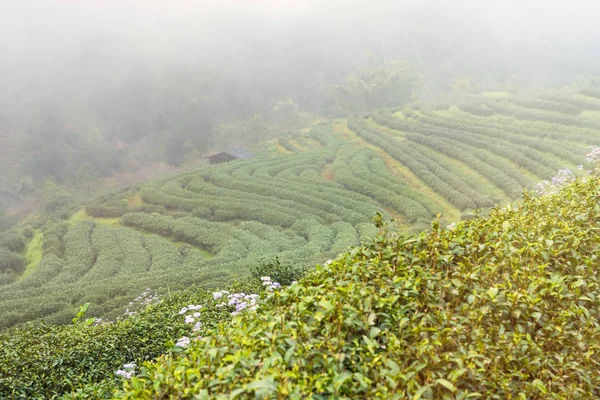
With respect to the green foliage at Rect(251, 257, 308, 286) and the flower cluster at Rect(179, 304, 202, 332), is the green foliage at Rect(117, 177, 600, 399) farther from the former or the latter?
the green foliage at Rect(251, 257, 308, 286)

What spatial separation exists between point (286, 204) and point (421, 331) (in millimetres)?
27488

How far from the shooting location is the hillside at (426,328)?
3.41m

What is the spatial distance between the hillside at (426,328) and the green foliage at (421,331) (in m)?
0.01

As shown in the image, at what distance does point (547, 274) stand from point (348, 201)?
2519cm

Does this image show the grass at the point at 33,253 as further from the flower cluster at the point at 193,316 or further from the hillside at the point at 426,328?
the hillside at the point at 426,328

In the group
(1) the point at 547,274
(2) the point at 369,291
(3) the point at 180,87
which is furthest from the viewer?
(3) the point at 180,87

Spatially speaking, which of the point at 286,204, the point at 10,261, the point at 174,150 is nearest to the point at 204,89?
the point at 174,150

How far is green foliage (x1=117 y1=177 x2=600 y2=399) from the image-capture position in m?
3.39

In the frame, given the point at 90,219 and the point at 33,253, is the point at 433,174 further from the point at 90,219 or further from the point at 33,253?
the point at 33,253

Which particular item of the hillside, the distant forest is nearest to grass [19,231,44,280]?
the distant forest

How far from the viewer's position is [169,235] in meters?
29.7

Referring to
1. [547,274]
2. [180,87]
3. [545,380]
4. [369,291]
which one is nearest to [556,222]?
[547,274]

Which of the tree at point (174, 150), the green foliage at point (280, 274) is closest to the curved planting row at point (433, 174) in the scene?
the green foliage at point (280, 274)

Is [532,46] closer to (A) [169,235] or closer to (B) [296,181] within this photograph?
(B) [296,181]
